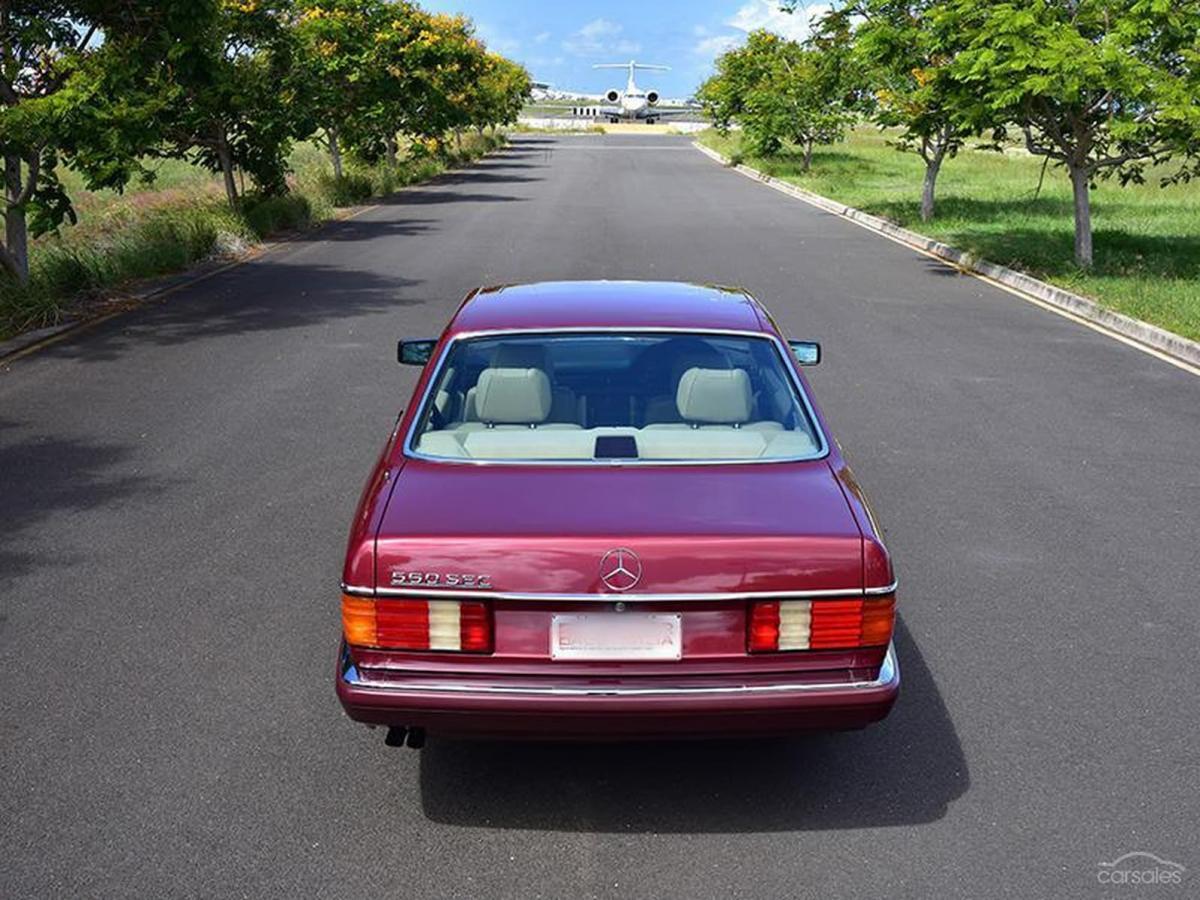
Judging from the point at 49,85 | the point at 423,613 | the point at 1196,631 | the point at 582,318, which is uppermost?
the point at 49,85

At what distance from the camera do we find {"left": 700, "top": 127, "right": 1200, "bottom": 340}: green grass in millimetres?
14727

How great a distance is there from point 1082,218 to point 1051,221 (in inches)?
260

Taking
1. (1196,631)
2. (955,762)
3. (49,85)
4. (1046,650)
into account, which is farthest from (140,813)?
(49,85)

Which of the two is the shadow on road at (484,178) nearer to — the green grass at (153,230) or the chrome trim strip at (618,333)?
the green grass at (153,230)

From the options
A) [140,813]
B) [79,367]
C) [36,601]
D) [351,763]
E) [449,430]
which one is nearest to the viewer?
[140,813]

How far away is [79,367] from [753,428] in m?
8.07

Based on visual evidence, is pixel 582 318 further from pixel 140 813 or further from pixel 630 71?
pixel 630 71

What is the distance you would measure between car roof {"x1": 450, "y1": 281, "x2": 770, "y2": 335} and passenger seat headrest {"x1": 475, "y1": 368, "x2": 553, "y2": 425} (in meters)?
0.23

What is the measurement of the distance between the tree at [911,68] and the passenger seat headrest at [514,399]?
13.4 metres

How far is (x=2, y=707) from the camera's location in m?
4.47

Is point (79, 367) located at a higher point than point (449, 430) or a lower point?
lower

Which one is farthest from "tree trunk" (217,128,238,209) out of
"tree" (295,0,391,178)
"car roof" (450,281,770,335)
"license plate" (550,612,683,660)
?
"license plate" (550,612,683,660)

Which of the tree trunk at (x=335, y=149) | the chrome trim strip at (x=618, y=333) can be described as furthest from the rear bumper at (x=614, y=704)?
the tree trunk at (x=335, y=149)

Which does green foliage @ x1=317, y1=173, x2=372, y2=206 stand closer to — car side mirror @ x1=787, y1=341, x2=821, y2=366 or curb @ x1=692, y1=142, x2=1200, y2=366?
curb @ x1=692, y1=142, x2=1200, y2=366
